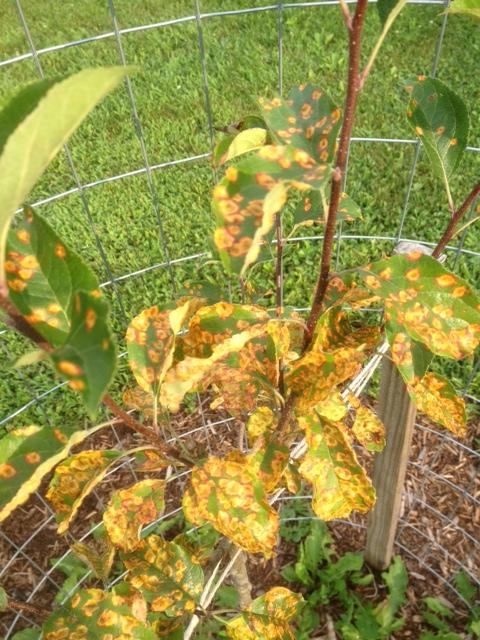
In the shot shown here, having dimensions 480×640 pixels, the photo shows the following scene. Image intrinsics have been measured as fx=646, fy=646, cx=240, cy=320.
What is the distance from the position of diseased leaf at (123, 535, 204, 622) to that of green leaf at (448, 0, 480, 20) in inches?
36.8

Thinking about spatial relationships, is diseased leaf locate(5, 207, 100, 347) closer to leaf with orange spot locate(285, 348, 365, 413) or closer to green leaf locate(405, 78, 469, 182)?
leaf with orange spot locate(285, 348, 365, 413)

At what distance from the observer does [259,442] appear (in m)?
0.99

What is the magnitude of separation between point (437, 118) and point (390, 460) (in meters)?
0.87

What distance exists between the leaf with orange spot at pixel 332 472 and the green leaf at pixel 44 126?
56 centimetres

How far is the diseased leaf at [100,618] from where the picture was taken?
3.29ft

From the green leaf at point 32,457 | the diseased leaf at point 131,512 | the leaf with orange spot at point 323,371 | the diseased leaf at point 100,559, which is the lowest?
the diseased leaf at point 100,559

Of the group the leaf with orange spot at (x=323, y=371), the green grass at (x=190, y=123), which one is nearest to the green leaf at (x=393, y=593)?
the green grass at (x=190, y=123)

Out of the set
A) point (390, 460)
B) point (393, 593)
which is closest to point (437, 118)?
point (390, 460)

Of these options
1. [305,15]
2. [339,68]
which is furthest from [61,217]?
[305,15]

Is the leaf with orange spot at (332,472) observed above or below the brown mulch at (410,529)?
above

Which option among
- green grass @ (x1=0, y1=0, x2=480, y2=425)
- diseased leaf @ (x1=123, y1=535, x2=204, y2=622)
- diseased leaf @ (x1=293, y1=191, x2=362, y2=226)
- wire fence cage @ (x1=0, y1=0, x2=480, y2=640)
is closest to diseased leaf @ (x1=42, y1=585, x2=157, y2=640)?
diseased leaf @ (x1=123, y1=535, x2=204, y2=622)

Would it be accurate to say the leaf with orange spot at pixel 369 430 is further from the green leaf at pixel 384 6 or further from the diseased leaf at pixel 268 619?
the green leaf at pixel 384 6

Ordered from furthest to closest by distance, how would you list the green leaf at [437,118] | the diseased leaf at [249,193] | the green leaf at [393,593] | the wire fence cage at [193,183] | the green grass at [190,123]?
1. the green grass at [190,123]
2. the wire fence cage at [193,183]
3. the green leaf at [393,593]
4. the green leaf at [437,118]
5. the diseased leaf at [249,193]

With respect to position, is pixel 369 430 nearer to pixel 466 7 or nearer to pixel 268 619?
pixel 268 619
